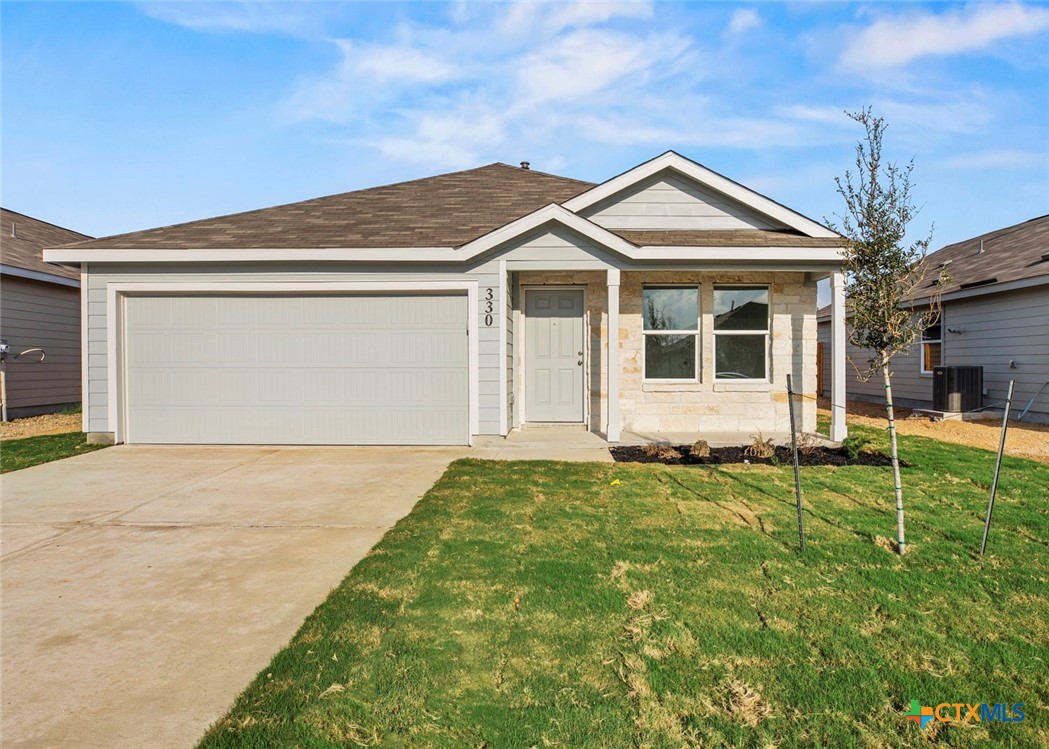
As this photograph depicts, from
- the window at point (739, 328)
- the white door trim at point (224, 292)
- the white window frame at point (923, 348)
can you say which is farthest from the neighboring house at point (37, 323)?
the white window frame at point (923, 348)

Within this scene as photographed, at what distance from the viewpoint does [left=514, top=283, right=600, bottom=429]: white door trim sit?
32.7 ft

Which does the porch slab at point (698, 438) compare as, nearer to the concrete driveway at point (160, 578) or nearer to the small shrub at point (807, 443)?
the small shrub at point (807, 443)

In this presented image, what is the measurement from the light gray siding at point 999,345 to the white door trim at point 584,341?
588 cm

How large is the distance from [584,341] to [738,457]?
11.2 ft

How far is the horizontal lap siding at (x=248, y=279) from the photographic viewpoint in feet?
28.7

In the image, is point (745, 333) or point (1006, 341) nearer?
point (745, 333)

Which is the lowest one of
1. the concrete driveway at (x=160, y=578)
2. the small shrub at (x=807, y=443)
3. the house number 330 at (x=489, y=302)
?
the concrete driveway at (x=160, y=578)

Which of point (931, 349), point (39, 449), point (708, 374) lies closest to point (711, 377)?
point (708, 374)

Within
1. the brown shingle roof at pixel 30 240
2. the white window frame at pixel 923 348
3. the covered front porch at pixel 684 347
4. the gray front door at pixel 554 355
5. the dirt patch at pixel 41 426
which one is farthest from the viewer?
the white window frame at pixel 923 348

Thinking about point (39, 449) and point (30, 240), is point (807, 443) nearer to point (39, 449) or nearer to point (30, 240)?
point (39, 449)

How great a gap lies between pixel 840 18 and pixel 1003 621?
381 inches

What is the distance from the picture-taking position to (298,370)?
8945 mm

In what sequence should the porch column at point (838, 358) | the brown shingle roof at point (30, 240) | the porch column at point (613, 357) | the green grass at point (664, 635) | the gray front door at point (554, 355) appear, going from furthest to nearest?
the brown shingle roof at point (30, 240) < the gray front door at point (554, 355) < the porch column at point (838, 358) < the porch column at point (613, 357) < the green grass at point (664, 635)

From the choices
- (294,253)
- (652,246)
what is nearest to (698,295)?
(652,246)
